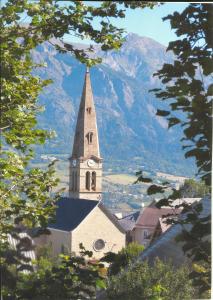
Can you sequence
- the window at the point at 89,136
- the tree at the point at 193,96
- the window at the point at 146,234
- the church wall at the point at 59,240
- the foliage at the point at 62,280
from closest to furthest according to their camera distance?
the tree at the point at 193,96, the foliage at the point at 62,280, the church wall at the point at 59,240, the window at the point at 89,136, the window at the point at 146,234

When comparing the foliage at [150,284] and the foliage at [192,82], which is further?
the foliage at [150,284]

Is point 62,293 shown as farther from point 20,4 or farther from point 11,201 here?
point 20,4

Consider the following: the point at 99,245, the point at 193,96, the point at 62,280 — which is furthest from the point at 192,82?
the point at 62,280

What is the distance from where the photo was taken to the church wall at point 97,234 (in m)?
2.61

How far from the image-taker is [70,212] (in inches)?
104

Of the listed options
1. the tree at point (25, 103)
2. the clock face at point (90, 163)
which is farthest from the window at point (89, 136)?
the tree at point (25, 103)

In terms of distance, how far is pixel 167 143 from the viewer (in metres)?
2.84

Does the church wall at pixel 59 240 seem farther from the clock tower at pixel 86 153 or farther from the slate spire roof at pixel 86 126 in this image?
the slate spire roof at pixel 86 126

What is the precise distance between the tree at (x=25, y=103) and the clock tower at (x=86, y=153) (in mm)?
123

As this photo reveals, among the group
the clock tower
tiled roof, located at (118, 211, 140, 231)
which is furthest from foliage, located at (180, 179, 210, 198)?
the clock tower

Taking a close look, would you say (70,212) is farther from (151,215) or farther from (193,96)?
(193,96)

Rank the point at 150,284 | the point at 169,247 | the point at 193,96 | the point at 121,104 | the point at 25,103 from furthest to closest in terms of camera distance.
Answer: the point at 169,247 < the point at 121,104 < the point at 150,284 < the point at 25,103 < the point at 193,96

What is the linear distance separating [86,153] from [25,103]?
0.44 meters

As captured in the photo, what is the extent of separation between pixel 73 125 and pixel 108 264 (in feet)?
2.34
